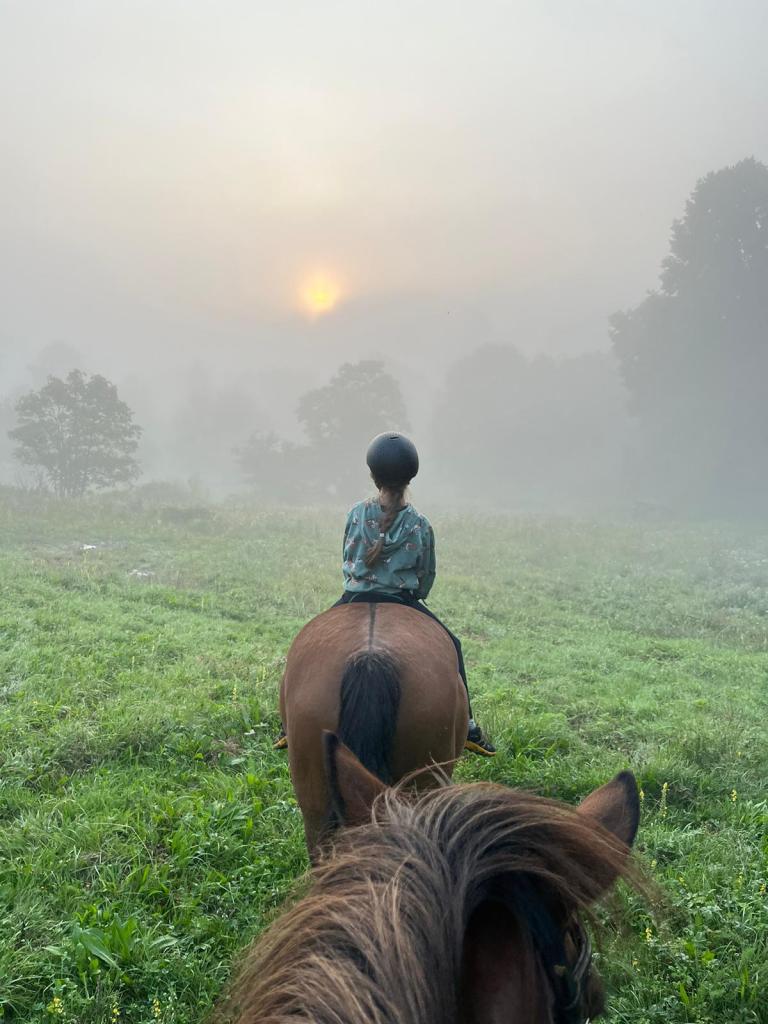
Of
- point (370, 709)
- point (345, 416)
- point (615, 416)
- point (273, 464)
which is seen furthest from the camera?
point (615, 416)

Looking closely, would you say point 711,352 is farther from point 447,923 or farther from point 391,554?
point 447,923

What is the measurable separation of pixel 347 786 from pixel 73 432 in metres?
33.4

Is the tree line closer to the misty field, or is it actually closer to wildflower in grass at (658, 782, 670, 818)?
the misty field

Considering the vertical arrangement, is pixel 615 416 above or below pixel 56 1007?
above

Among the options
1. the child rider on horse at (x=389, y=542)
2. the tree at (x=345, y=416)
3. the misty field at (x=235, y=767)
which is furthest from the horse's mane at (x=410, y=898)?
the tree at (x=345, y=416)

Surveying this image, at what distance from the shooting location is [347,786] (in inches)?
61.9

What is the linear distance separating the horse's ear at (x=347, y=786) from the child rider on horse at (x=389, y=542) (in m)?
1.84

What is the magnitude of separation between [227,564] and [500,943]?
13.9 metres

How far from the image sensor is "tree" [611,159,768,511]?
37.2m

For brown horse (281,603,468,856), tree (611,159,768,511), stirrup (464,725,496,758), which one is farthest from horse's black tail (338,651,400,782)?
tree (611,159,768,511)

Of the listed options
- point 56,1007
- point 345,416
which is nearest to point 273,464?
point 345,416

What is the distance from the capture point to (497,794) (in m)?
1.21

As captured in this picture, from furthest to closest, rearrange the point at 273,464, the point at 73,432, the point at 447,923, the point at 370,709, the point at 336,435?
the point at 273,464 → the point at 336,435 → the point at 73,432 → the point at 370,709 → the point at 447,923

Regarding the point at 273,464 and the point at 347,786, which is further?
the point at 273,464
